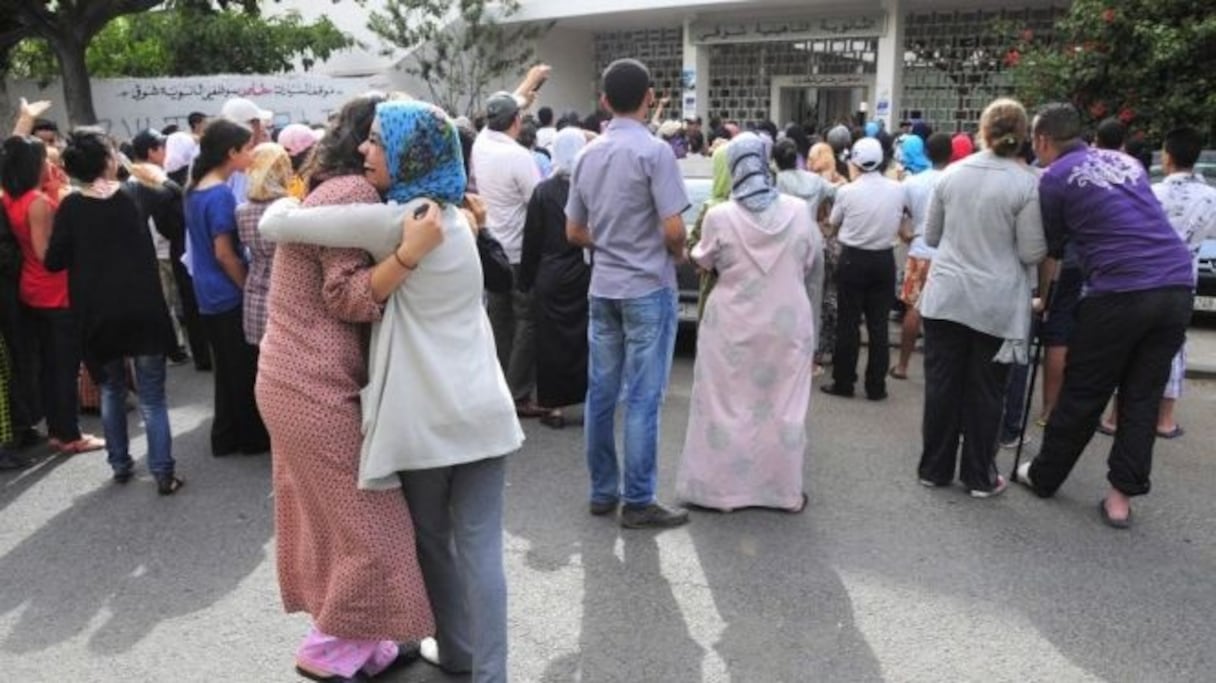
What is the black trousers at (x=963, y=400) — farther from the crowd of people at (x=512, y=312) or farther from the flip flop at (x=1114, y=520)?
the flip flop at (x=1114, y=520)

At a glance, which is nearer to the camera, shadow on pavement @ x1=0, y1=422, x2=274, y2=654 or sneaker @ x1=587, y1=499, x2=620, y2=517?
shadow on pavement @ x1=0, y1=422, x2=274, y2=654

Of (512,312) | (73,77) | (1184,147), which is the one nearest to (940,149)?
(1184,147)

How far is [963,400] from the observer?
471 cm

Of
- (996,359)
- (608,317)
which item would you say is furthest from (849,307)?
(608,317)

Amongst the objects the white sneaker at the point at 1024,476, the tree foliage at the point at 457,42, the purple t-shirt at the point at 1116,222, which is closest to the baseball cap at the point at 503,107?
the purple t-shirt at the point at 1116,222

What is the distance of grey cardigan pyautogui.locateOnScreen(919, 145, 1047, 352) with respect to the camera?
4402 mm

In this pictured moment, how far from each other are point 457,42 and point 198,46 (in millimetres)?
Result: 5905

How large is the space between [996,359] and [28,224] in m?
4.88

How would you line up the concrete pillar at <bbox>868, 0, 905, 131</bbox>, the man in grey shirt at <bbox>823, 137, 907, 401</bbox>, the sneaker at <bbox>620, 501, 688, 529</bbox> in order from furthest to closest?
the concrete pillar at <bbox>868, 0, 905, 131</bbox> < the man in grey shirt at <bbox>823, 137, 907, 401</bbox> < the sneaker at <bbox>620, 501, 688, 529</bbox>

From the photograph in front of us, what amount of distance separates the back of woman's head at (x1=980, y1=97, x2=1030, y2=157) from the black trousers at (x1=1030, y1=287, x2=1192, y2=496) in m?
0.77

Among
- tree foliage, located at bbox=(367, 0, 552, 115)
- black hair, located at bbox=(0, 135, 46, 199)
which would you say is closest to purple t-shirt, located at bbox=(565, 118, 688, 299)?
black hair, located at bbox=(0, 135, 46, 199)

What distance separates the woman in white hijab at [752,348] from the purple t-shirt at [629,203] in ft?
0.99

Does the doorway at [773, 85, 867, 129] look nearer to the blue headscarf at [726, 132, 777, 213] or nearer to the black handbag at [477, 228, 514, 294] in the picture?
the blue headscarf at [726, 132, 777, 213]

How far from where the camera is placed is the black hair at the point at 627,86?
159 inches
